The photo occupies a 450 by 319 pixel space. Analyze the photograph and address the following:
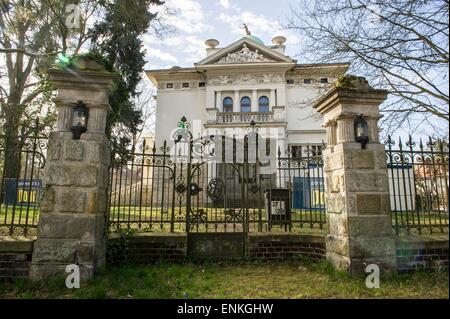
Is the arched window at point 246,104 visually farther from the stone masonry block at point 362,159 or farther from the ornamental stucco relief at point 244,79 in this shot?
the stone masonry block at point 362,159

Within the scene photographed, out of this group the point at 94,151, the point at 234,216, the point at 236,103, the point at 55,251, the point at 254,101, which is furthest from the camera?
the point at 236,103

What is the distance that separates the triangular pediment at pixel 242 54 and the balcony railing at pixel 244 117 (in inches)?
167

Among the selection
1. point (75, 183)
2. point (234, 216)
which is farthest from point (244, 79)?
point (75, 183)

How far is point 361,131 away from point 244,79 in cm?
1953

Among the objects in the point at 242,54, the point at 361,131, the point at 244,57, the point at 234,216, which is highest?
the point at 242,54

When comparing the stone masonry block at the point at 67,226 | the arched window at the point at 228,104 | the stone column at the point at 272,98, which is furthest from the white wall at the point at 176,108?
the stone masonry block at the point at 67,226

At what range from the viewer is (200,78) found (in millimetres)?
24516

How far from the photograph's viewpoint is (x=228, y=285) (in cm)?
445

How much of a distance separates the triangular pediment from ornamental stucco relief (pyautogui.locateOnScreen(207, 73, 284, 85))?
106cm

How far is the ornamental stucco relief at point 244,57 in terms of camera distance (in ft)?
76.4

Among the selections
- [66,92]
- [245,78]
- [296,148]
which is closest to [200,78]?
[245,78]

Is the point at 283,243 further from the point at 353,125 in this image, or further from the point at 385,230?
the point at 353,125

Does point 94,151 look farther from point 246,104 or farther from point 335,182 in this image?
point 246,104
